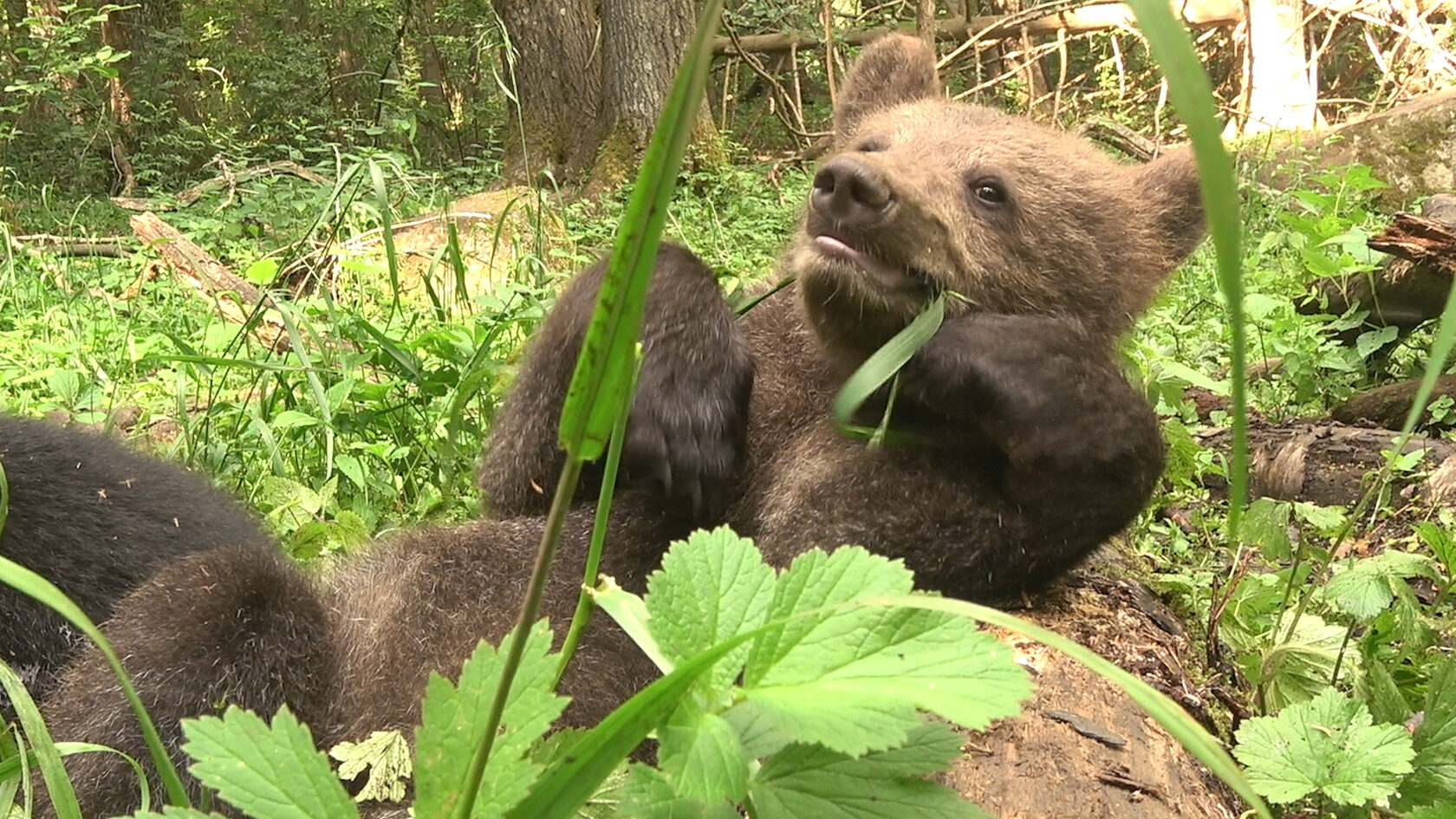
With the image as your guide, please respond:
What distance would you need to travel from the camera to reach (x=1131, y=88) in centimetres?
1280

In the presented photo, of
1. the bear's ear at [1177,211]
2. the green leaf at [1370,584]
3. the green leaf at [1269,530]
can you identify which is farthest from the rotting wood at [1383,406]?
the green leaf at [1370,584]

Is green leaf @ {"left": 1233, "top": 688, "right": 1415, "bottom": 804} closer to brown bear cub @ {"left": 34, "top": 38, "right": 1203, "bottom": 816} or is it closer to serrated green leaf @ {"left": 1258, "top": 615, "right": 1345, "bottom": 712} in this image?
serrated green leaf @ {"left": 1258, "top": 615, "right": 1345, "bottom": 712}

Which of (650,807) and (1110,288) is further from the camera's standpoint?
(1110,288)

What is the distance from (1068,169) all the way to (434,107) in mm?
16910

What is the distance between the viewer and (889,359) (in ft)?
7.11

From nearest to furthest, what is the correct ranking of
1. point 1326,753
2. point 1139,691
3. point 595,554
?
point 1139,691 → point 595,554 → point 1326,753

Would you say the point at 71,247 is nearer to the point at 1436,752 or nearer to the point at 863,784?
the point at 863,784

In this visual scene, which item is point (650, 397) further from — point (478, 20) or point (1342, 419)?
point (478, 20)

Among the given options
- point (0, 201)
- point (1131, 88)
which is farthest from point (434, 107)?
point (1131, 88)

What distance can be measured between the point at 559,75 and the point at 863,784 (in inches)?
382

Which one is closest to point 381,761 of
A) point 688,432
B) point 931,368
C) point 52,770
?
point 52,770

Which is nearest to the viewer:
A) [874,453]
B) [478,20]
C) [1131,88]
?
[874,453]

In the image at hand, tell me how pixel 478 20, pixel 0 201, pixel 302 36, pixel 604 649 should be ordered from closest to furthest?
pixel 604 649 < pixel 0 201 < pixel 478 20 < pixel 302 36

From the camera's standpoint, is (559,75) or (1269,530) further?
(559,75)
